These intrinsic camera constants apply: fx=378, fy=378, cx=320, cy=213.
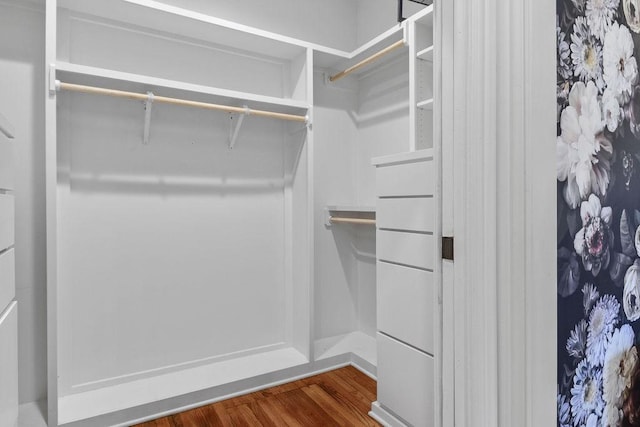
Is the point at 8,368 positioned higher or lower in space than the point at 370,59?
lower

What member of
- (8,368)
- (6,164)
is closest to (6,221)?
(6,164)

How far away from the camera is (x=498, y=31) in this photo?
38.3 inches

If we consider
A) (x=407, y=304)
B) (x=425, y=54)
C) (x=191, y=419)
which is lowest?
(x=191, y=419)

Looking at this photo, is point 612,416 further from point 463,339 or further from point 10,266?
point 10,266

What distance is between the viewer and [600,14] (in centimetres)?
122

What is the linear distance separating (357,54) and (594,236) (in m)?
1.75

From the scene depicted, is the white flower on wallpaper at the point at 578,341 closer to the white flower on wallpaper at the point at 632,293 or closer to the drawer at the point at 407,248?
the white flower on wallpaper at the point at 632,293

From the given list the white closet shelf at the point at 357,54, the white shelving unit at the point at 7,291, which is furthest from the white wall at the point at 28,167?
the white closet shelf at the point at 357,54

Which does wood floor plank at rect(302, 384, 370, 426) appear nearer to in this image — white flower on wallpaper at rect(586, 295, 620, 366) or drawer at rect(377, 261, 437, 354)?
drawer at rect(377, 261, 437, 354)

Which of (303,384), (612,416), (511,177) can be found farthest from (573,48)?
(303,384)

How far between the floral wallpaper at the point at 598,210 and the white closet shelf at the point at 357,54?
41.7 inches

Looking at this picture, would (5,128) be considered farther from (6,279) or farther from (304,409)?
(304,409)

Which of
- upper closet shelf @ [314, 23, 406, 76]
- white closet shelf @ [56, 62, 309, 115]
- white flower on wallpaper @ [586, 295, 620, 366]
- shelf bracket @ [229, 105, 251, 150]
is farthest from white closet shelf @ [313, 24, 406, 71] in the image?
white flower on wallpaper @ [586, 295, 620, 366]

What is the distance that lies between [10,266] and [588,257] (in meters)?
1.88
